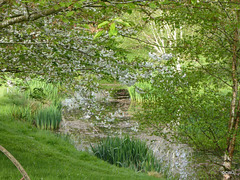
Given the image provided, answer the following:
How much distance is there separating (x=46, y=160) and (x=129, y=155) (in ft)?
10.5

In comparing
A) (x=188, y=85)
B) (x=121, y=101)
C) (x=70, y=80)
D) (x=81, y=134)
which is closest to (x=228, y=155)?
(x=188, y=85)

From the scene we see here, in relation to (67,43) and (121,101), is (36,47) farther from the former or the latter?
(121,101)

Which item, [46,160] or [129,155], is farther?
[129,155]

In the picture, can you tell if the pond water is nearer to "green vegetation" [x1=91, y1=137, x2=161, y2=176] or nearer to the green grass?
"green vegetation" [x1=91, y1=137, x2=161, y2=176]

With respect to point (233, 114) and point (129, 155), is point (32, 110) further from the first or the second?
point (233, 114)

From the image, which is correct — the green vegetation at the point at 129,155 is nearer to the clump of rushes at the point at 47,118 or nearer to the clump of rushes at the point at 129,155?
the clump of rushes at the point at 129,155

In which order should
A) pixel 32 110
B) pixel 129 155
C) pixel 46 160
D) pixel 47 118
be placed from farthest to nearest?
1. pixel 32 110
2. pixel 47 118
3. pixel 129 155
4. pixel 46 160

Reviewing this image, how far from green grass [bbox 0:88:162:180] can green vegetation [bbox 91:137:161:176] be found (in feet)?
1.55

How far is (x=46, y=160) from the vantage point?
7.22 meters

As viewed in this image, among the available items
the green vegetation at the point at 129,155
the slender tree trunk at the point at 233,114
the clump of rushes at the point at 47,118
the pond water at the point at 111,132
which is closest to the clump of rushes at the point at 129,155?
the green vegetation at the point at 129,155

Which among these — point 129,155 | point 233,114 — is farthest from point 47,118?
point 233,114

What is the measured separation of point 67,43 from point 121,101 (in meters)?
16.2

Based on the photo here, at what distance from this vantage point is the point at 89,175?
6.62m

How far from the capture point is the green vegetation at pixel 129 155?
9234mm
